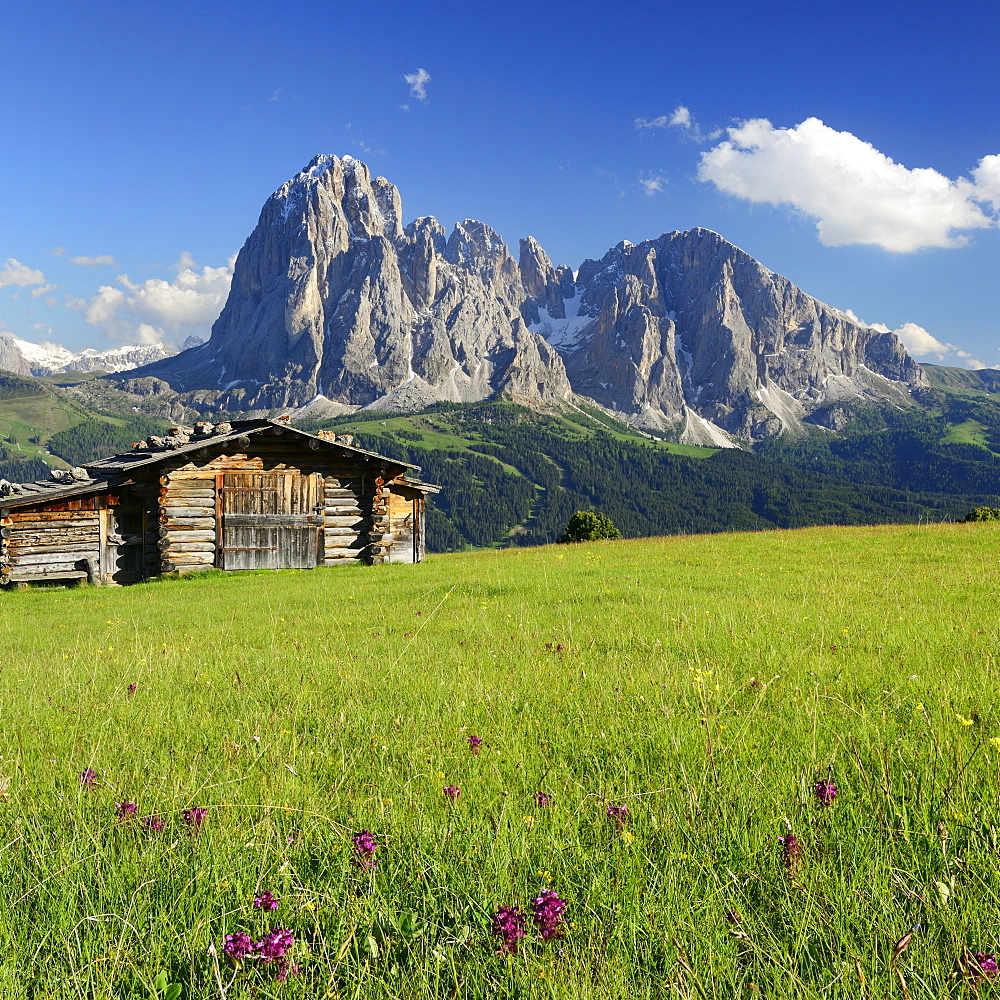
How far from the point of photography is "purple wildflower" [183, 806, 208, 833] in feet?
10.1

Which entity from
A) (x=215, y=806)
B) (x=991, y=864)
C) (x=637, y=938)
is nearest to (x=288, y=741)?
(x=215, y=806)

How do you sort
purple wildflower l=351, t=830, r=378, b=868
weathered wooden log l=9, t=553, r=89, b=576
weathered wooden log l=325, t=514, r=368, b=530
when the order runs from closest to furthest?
purple wildflower l=351, t=830, r=378, b=868 < weathered wooden log l=9, t=553, r=89, b=576 < weathered wooden log l=325, t=514, r=368, b=530

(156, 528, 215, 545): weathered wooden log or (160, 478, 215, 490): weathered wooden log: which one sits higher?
(160, 478, 215, 490): weathered wooden log

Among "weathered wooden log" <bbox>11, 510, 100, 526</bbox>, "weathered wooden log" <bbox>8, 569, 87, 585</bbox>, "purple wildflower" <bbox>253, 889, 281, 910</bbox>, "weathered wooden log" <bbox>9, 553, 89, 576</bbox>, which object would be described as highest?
"weathered wooden log" <bbox>11, 510, 100, 526</bbox>

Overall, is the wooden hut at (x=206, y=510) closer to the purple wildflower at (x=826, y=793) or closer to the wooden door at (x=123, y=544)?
the wooden door at (x=123, y=544)

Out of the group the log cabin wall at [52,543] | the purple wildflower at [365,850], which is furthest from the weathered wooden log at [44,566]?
the purple wildflower at [365,850]

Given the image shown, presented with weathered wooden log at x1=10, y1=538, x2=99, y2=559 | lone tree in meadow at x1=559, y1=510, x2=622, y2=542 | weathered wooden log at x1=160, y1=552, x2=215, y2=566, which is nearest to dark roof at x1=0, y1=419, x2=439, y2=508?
weathered wooden log at x1=10, y1=538, x2=99, y2=559

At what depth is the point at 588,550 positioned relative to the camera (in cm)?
2878

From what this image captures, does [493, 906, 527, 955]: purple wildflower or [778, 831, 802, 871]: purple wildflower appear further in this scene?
[778, 831, 802, 871]: purple wildflower

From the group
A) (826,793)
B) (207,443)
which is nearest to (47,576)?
(207,443)

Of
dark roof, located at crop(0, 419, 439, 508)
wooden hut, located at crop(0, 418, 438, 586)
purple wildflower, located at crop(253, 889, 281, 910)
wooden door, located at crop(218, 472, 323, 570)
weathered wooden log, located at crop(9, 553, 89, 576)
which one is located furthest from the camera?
wooden door, located at crop(218, 472, 323, 570)

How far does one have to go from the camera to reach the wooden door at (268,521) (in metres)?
28.5

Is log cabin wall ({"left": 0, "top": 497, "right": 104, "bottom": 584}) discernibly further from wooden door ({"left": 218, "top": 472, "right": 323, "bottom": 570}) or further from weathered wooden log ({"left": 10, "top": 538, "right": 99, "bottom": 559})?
wooden door ({"left": 218, "top": 472, "right": 323, "bottom": 570})

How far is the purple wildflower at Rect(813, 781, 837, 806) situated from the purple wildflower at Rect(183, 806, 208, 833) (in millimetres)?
3055
